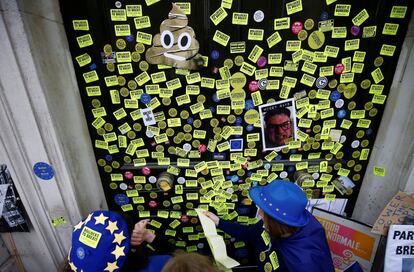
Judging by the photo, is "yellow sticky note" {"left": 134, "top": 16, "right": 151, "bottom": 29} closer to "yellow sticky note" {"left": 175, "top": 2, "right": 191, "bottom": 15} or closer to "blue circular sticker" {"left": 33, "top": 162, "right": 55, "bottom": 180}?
"yellow sticky note" {"left": 175, "top": 2, "right": 191, "bottom": 15}

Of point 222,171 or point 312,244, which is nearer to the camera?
point 312,244

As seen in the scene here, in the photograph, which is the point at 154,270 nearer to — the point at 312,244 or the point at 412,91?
the point at 312,244

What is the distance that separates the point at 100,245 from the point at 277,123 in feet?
4.38

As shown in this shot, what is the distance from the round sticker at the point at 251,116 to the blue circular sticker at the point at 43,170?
4.41 feet

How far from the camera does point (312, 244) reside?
4.28ft

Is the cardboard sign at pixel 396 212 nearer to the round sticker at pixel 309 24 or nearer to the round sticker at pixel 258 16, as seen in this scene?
the round sticker at pixel 309 24

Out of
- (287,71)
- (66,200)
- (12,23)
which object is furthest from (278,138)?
(12,23)

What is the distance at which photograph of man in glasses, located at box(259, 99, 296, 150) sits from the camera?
168cm

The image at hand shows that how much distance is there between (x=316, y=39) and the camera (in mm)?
1512

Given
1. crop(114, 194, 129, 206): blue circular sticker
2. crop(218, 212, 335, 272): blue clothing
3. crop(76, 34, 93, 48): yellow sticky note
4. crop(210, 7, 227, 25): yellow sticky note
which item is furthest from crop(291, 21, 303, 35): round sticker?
crop(114, 194, 129, 206): blue circular sticker

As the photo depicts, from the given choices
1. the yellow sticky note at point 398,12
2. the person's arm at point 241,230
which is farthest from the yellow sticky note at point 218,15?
the person's arm at point 241,230

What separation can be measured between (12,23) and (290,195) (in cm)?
172

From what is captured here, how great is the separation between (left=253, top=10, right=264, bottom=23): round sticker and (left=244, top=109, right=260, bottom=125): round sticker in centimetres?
58

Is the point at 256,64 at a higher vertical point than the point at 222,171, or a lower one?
higher
